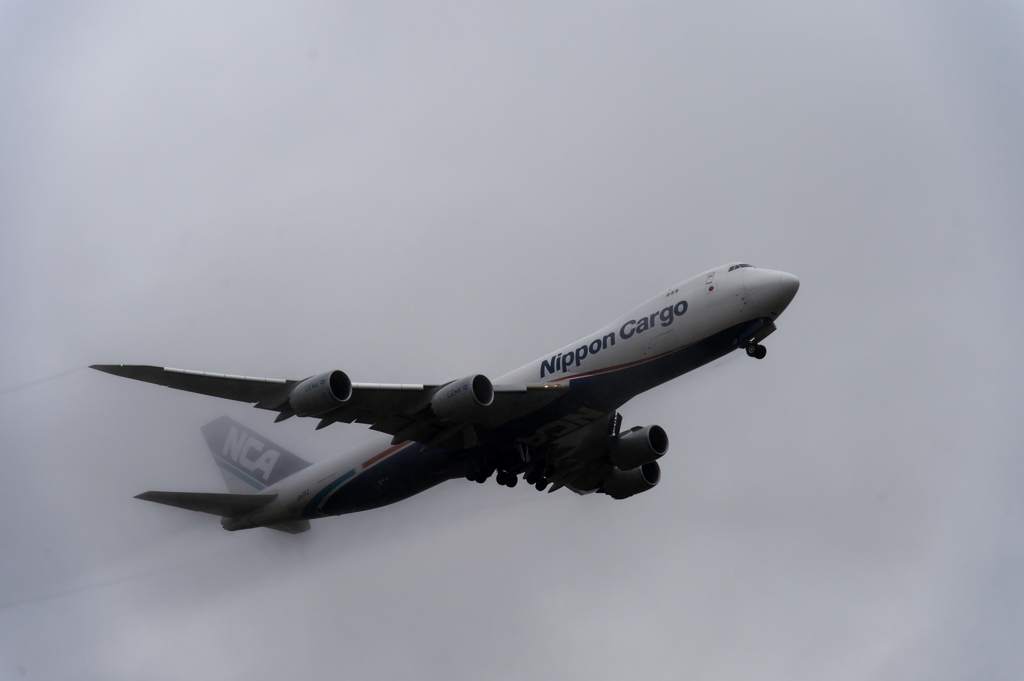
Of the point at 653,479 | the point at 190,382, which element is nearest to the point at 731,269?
the point at 653,479

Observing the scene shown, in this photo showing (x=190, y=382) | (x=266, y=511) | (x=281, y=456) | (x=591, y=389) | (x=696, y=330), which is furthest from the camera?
(x=281, y=456)

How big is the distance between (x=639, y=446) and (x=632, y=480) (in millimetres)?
3463

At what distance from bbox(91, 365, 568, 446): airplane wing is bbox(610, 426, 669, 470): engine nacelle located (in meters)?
5.03

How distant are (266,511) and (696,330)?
18.5 metres

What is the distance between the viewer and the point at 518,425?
92.3 feet

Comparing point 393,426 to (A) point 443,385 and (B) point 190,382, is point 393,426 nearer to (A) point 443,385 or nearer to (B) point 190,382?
(A) point 443,385

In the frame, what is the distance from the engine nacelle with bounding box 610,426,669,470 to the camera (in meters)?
30.8

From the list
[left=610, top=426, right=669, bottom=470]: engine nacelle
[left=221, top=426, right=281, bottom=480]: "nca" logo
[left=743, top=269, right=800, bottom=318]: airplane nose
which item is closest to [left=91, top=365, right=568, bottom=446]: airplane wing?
[left=610, top=426, right=669, bottom=470]: engine nacelle

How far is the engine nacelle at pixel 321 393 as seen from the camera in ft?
77.9

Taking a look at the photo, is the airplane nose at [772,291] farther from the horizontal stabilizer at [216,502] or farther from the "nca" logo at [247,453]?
the "nca" logo at [247,453]

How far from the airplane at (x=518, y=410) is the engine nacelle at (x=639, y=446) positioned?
39 mm

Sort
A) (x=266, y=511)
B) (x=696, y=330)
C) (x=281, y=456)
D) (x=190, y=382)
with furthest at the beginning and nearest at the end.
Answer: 1. (x=281, y=456)
2. (x=266, y=511)
3. (x=696, y=330)
4. (x=190, y=382)

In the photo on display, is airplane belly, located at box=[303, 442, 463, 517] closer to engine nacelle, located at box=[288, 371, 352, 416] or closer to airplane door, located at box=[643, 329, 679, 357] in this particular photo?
engine nacelle, located at box=[288, 371, 352, 416]

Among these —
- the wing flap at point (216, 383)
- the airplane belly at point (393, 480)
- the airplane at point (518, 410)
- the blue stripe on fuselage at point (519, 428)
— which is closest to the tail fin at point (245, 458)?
the airplane at point (518, 410)
